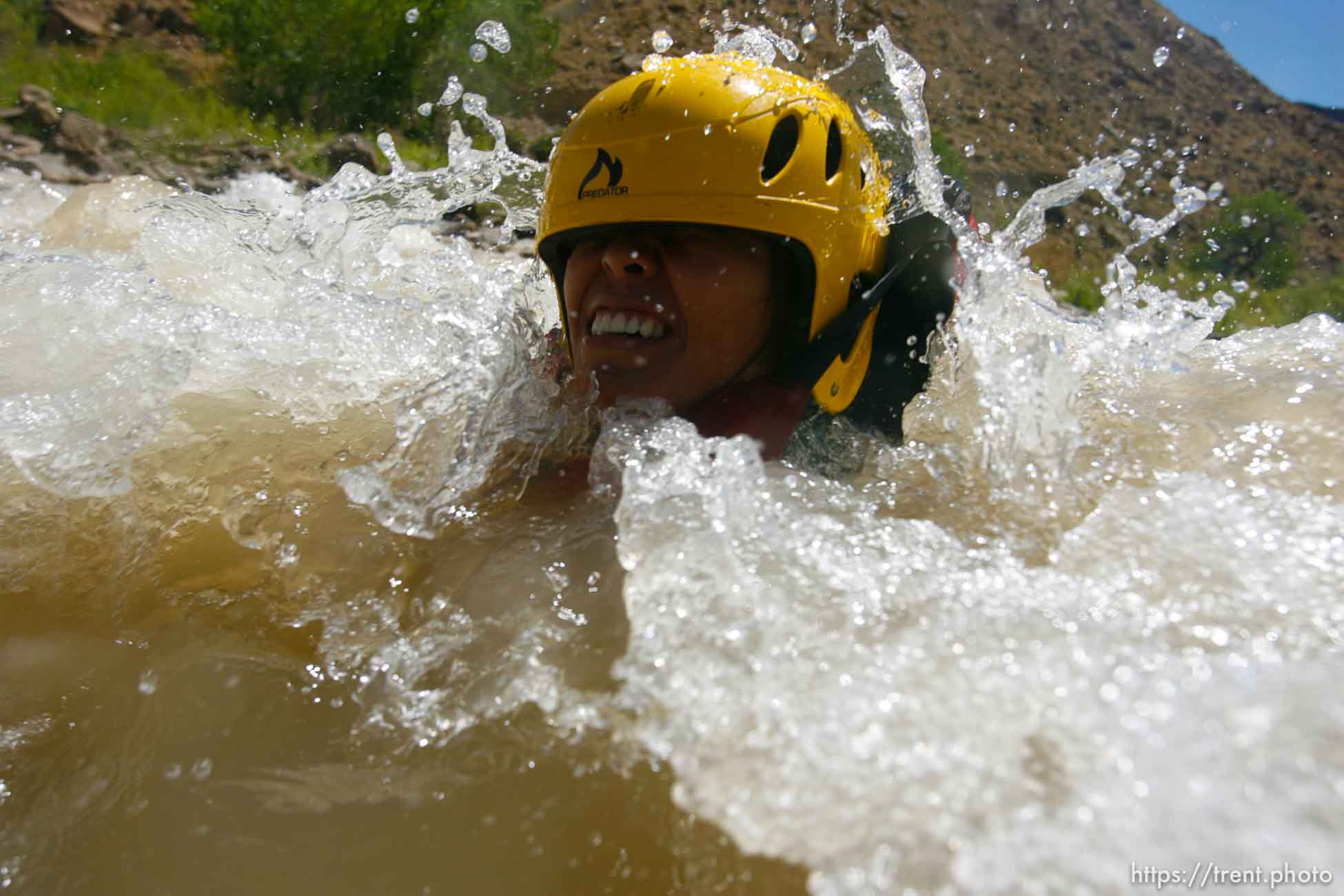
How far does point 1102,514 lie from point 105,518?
2.01 m

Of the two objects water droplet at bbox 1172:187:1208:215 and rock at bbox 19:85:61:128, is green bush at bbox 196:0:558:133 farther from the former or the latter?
water droplet at bbox 1172:187:1208:215

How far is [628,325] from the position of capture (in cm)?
205

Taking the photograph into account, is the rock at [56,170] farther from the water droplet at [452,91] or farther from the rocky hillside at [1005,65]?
the water droplet at [452,91]

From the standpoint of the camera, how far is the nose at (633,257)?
201 cm

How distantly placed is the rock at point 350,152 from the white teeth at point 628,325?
7.18m

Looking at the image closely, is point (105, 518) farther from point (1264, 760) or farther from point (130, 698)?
point (1264, 760)

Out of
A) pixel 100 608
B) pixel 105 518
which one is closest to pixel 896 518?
pixel 100 608

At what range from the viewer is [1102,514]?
1.55 metres

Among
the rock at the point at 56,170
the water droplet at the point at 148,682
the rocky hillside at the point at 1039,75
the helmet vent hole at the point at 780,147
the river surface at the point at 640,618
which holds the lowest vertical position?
the rock at the point at 56,170

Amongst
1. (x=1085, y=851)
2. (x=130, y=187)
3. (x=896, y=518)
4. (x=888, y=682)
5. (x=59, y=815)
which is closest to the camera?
(x=1085, y=851)

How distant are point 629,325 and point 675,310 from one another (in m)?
0.12

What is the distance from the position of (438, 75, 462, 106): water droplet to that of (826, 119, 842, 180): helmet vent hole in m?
9.87

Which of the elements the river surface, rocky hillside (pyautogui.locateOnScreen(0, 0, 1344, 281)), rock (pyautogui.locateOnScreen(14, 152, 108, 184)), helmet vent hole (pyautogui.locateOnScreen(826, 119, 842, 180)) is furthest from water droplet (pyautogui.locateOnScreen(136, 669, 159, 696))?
rocky hillside (pyautogui.locateOnScreen(0, 0, 1344, 281))

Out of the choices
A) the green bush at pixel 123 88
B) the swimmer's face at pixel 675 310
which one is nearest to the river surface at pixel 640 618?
the swimmer's face at pixel 675 310
